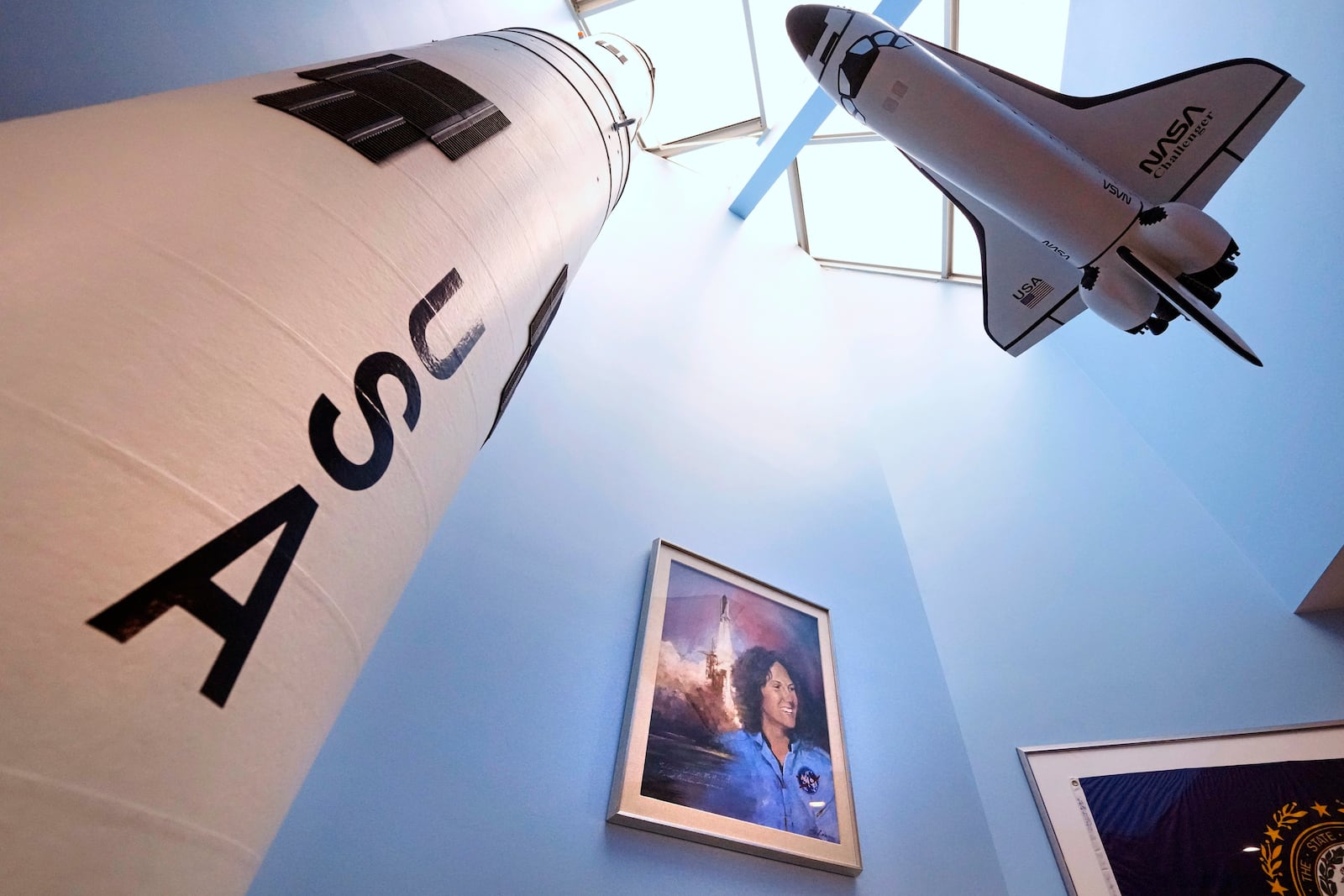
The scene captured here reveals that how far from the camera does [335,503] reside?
1269 millimetres

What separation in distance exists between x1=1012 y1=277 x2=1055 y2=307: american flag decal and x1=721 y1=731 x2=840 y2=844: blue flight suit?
3.58m

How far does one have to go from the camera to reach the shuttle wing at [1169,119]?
3451 mm

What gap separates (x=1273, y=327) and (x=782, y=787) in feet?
12.6

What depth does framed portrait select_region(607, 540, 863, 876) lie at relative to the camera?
277 cm

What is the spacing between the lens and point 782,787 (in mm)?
3127

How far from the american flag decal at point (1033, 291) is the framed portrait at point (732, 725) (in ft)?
9.48

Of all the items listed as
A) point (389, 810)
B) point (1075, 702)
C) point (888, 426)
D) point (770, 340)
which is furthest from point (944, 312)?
point (389, 810)

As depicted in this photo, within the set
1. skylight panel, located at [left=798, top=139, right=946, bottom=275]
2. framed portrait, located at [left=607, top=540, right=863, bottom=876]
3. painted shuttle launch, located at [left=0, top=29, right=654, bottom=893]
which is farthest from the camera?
skylight panel, located at [left=798, top=139, right=946, bottom=275]

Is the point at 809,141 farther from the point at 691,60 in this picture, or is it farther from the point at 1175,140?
the point at 1175,140

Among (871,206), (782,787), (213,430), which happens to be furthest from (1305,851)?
(871,206)

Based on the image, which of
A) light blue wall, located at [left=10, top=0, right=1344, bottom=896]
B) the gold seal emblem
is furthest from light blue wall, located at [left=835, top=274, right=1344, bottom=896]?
the gold seal emblem

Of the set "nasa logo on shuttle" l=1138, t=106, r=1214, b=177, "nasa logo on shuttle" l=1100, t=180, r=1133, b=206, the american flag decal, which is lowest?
"nasa logo on shuttle" l=1100, t=180, r=1133, b=206

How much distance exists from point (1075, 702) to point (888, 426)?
2.90 metres

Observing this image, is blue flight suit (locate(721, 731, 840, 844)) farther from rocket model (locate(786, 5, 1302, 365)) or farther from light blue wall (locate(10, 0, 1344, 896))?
rocket model (locate(786, 5, 1302, 365))
